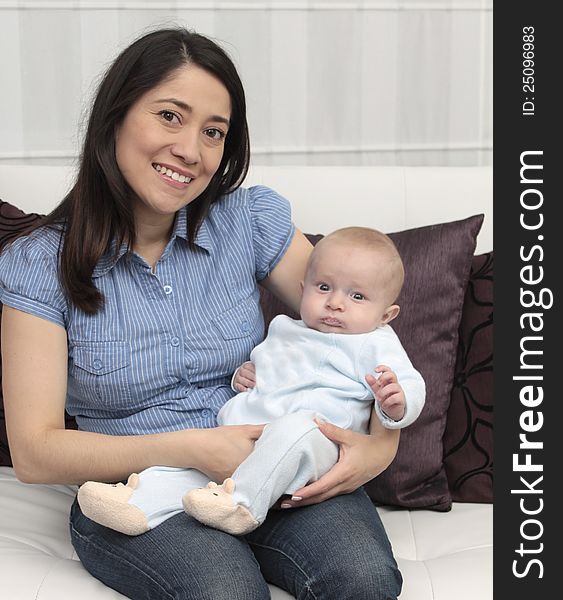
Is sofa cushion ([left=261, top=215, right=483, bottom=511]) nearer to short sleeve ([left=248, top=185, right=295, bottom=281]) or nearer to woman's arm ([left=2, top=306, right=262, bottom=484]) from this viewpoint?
short sleeve ([left=248, top=185, right=295, bottom=281])

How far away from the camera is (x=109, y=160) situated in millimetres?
1708

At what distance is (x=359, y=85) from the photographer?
9.06 feet

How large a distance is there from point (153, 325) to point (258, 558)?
16.7 inches

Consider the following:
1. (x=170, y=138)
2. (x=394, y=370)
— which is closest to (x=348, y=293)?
(x=394, y=370)

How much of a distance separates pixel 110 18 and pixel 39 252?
1.13 m

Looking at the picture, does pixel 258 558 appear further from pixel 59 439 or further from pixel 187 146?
pixel 187 146

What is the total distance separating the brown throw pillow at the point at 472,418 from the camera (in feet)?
6.40

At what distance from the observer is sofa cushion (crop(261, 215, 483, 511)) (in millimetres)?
1903

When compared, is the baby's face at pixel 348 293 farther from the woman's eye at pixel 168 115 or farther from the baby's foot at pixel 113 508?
the baby's foot at pixel 113 508

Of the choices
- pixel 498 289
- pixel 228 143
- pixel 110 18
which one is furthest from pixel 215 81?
pixel 110 18

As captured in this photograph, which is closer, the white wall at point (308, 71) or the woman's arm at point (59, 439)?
the woman's arm at point (59, 439)

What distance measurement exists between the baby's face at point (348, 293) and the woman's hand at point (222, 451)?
246 mm

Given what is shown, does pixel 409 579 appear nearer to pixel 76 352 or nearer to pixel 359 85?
pixel 76 352

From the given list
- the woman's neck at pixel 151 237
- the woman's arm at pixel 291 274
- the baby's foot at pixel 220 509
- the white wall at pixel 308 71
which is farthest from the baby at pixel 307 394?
the white wall at pixel 308 71
